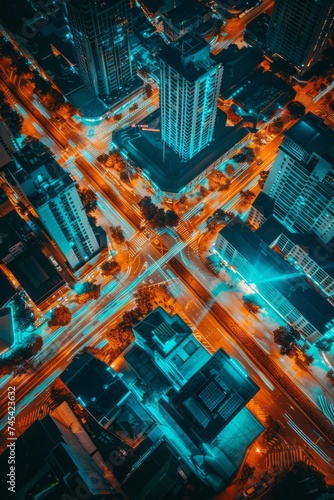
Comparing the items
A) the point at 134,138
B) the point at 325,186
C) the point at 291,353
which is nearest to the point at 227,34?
the point at 134,138

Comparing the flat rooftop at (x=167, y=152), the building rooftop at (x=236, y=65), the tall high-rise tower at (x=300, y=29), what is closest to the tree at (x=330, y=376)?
the flat rooftop at (x=167, y=152)

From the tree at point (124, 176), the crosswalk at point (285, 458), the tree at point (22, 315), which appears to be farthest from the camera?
the tree at point (124, 176)

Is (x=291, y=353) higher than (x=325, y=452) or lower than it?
higher

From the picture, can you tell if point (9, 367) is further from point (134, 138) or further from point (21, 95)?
point (21, 95)

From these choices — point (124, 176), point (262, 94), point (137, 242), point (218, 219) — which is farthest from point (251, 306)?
point (262, 94)

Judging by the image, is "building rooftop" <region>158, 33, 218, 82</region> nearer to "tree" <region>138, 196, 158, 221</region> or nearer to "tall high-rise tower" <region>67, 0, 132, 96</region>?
"tall high-rise tower" <region>67, 0, 132, 96</region>

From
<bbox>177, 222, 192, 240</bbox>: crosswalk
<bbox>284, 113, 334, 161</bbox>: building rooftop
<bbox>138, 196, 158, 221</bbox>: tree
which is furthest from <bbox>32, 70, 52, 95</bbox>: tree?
<bbox>284, 113, 334, 161</bbox>: building rooftop

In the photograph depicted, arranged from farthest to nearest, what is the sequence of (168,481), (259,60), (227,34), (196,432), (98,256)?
(227,34) → (259,60) → (98,256) → (168,481) → (196,432)

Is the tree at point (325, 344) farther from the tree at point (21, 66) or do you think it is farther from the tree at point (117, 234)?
the tree at point (21, 66)
